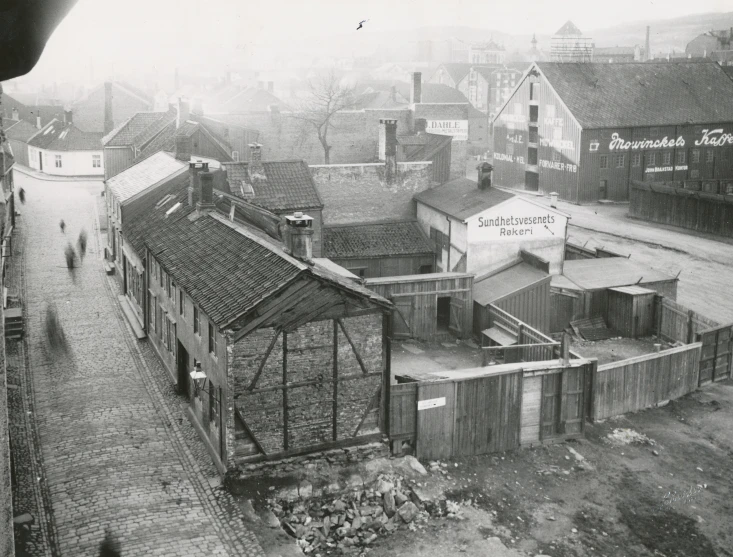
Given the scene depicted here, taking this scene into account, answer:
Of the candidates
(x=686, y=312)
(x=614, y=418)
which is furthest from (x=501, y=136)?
(x=614, y=418)

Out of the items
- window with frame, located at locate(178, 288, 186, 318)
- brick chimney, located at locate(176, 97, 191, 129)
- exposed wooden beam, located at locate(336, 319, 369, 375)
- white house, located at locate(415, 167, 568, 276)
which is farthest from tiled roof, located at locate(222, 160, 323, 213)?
exposed wooden beam, located at locate(336, 319, 369, 375)

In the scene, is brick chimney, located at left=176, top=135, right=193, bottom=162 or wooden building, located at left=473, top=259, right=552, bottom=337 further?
brick chimney, located at left=176, top=135, right=193, bottom=162

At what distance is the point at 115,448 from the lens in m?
20.1

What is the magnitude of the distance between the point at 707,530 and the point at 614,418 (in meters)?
5.65

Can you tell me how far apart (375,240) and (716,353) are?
15661mm

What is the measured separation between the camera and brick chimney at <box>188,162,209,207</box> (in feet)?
90.0

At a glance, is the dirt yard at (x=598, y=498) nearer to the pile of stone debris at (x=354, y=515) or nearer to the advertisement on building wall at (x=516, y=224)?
the pile of stone debris at (x=354, y=515)

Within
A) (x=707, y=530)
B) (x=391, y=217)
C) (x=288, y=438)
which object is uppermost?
(x=391, y=217)

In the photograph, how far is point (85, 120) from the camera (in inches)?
3489

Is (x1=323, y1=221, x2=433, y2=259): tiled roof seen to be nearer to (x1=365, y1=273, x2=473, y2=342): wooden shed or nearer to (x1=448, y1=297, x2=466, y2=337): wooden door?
(x1=365, y1=273, x2=473, y2=342): wooden shed

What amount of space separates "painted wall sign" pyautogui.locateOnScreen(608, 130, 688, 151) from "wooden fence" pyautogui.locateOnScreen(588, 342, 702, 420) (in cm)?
3262

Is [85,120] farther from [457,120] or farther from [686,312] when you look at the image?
[686,312]

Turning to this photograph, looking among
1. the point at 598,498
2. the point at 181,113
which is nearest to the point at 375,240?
the point at 598,498

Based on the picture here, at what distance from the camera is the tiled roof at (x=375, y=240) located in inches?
1412
